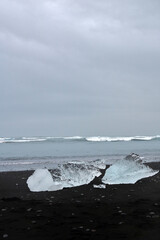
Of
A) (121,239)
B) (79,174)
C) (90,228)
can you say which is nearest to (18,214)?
(90,228)

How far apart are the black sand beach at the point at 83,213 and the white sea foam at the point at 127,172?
1.02ft

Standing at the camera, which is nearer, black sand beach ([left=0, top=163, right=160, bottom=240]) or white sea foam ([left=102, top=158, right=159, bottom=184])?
black sand beach ([left=0, top=163, right=160, bottom=240])

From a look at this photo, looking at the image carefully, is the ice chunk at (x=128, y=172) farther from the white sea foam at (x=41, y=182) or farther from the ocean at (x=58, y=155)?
the ocean at (x=58, y=155)

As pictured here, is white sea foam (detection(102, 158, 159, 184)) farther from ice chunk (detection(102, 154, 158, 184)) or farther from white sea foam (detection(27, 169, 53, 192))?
white sea foam (detection(27, 169, 53, 192))

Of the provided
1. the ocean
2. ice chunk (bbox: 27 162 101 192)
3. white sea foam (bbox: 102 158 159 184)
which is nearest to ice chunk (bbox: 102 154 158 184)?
white sea foam (bbox: 102 158 159 184)

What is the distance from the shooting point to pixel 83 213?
6.86 meters

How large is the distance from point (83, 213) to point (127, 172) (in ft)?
14.5

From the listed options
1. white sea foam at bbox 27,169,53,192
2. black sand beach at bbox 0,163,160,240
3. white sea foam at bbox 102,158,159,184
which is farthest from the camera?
white sea foam at bbox 102,158,159,184

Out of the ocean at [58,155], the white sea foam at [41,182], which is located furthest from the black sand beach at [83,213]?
the ocean at [58,155]

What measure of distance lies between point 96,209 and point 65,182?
3.08 metres

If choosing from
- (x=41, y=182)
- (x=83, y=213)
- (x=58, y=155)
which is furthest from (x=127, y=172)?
(x=58, y=155)

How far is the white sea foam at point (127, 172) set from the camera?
35.1ft

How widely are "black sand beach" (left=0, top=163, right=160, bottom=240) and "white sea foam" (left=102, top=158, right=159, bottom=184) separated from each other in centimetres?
31

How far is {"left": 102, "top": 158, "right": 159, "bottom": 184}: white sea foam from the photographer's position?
10688 millimetres
